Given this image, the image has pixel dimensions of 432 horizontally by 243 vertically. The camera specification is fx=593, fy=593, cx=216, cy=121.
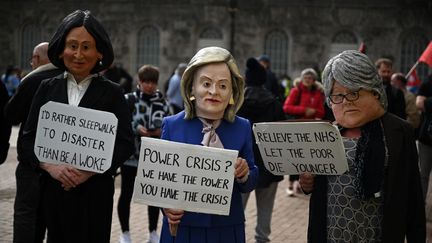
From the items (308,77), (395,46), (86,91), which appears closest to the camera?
(86,91)

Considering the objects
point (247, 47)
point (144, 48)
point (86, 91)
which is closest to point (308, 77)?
point (86, 91)

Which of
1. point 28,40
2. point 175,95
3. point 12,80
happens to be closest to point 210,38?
point 28,40

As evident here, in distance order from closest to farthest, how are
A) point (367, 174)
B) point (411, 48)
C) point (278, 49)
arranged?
point (367, 174), point (411, 48), point (278, 49)

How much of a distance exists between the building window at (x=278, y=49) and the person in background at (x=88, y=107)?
24125 mm

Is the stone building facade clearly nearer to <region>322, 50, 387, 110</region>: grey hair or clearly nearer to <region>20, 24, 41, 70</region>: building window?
<region>20, 24, 41, 70</region>: building window

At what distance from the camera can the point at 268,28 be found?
27594mm

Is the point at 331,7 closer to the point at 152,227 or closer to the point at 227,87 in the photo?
the point at 152,227

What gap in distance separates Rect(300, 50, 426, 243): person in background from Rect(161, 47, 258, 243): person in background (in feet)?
1.55

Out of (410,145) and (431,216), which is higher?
(410,145)

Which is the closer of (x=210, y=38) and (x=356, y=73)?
(x=356, y=73)

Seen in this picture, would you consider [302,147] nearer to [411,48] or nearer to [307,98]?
[307,98]

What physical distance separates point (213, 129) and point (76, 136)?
0.88m

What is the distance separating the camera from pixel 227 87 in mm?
3398

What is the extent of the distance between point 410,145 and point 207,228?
3.97ft
